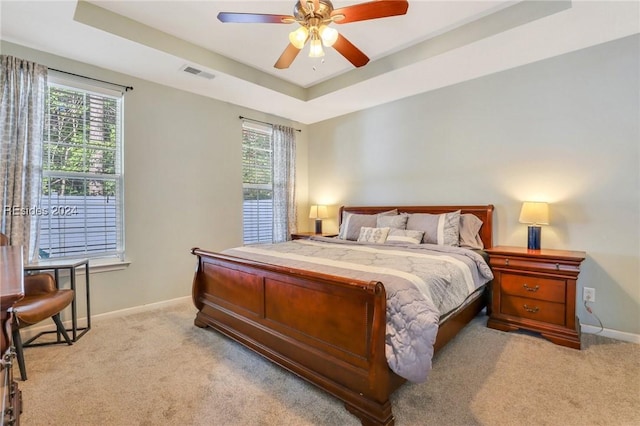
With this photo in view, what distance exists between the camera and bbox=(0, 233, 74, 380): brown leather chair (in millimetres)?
2074

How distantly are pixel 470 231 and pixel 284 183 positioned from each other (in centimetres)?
283

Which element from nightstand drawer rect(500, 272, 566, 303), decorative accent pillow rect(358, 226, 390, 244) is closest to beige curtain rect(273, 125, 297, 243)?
decorative accent pillow rect(358, 226, 390, 244)

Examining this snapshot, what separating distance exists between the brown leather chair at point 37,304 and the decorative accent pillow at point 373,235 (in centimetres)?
290

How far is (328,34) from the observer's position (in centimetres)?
212

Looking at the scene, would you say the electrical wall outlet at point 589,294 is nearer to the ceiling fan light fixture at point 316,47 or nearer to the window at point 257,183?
the ceiling fan light fixture at point 316,47

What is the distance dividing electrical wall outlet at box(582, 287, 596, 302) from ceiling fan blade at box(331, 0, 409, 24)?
2.96 m

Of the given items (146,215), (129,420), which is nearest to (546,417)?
(129,420)

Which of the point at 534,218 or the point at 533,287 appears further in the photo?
the point at 534,218

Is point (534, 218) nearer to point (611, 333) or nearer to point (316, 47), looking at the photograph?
point (611, 333)

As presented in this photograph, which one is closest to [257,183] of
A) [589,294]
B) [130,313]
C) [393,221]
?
[393,221]

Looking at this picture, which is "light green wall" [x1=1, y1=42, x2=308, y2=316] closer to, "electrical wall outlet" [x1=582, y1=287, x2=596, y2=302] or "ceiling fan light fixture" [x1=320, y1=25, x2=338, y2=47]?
"ceiling fan light fixture" [x1=320, y1=25, x2=338, y2=47]

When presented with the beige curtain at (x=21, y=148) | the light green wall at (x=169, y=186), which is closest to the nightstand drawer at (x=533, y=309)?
the light green wall at (x=169, y=186)

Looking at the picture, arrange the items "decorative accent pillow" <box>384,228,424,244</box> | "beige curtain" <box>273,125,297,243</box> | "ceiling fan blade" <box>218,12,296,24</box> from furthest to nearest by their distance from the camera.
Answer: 1. "beige curtain" <box>273,125,297,243</box>
2. "decorative accent pillow" <box>384,228,424,244</box>
3. "ceiling fan blade" <box>218,12,296,24</box>

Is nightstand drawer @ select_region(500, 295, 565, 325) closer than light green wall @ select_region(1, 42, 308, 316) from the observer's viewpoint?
Yes
